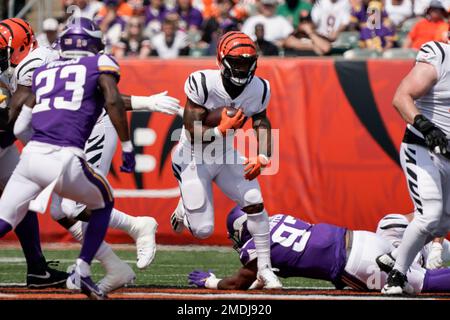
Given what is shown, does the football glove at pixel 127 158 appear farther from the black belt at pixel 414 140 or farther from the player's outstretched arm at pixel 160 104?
the black belt at pixel 414 140

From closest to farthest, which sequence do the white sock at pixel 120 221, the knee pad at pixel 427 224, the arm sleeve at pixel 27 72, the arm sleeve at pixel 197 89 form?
1. the knee pad at pixel 427 224
2. the arm sleeve at pixel 27 72
3. the arm sleeve at pixel 197 89
4. the white sock at pixel 120 221

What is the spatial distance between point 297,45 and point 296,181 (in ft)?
8.89

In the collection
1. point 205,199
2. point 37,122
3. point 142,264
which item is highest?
point 37,122

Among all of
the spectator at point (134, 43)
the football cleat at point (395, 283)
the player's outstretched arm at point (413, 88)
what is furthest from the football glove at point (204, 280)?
the spectator at point (134, 43)

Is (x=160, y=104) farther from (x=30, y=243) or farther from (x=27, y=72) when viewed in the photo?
(x=30, y=243)

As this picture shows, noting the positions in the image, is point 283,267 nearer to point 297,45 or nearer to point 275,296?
point 275,296

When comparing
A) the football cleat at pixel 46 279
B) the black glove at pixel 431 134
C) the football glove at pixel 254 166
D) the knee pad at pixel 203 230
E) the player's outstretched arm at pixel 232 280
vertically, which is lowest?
the football cleat at pixel 46 279

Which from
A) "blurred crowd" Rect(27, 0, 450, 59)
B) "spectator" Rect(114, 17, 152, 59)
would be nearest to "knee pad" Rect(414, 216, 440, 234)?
"blurred crowd" Rect(27, 0, 450, 59)

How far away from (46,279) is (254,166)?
1.59m

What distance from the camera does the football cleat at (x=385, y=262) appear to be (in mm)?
6855

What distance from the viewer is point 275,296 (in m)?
6.47

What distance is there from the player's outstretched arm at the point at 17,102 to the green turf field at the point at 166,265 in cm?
146
